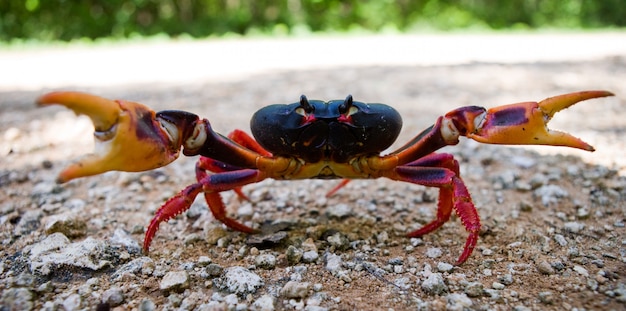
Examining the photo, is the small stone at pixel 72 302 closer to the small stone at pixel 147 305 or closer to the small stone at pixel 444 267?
the small stone at pixel 147 305

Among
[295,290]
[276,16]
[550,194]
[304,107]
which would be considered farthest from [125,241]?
[276,16]

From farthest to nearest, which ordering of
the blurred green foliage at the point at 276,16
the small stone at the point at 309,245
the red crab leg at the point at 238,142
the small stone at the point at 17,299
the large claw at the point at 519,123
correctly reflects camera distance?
the blurred green foliage at the point at 276,16, the red crab leg at the point at 238,142, the small stone at the point at 309,245, the large claw at the point at 519,123, the small stone at the point at 17,299

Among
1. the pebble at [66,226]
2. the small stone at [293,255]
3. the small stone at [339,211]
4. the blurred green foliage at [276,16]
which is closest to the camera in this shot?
the small stone at [293,255]

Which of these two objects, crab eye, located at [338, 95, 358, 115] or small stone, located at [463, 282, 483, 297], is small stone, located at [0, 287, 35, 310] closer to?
crab eye, located at [338, 95, 358, 115]

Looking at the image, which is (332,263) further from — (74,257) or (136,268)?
(74,257)

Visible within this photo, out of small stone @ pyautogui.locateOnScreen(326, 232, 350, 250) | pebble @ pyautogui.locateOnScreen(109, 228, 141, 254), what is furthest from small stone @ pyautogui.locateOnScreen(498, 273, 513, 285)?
pebble @ pyautogui.locateOnScreen(109, 228, 141, 254)

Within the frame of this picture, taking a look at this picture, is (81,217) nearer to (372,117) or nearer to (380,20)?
(372,117)

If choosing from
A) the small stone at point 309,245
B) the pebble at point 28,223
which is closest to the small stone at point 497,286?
the small stone at point 309,245
